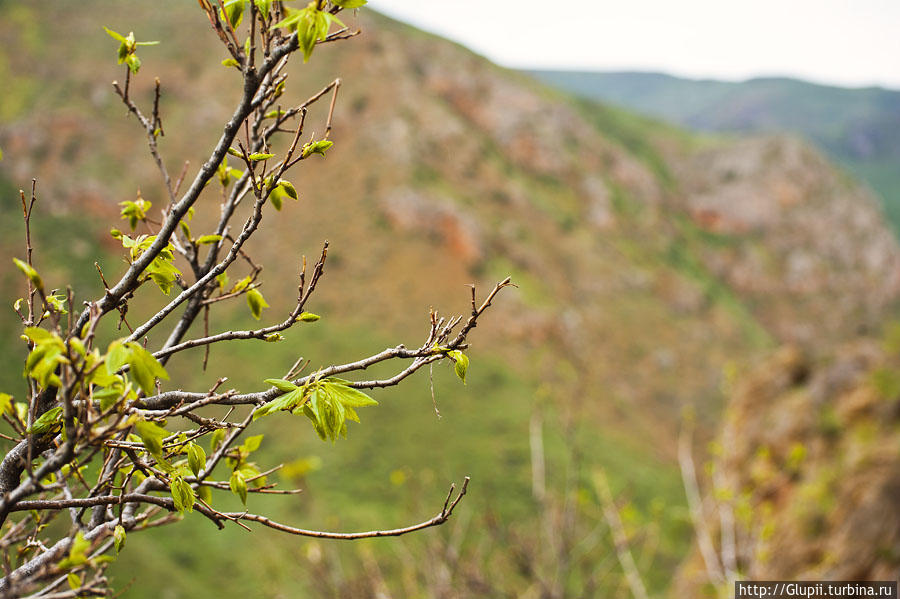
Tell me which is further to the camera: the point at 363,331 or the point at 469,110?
the point at 469,110

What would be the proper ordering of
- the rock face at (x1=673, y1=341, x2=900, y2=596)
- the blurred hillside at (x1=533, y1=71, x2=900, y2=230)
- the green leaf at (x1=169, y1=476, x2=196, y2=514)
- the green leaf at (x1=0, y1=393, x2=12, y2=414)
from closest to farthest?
1. the green leaf at (x1=0, y1=393, x2=12, y2=414)
2. the green leaf at (x1=169, y1=476, x2=196, y2=514)
3. the rock face at (x1=673, y1=341, x2=900, y2=596)
4. the blurred hillside at (x1=533, y1=71, x2=900, y2=230)

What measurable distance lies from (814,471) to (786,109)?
10889 cm

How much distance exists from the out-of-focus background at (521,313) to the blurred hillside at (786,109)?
3682 centimetres

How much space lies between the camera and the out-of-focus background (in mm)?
9445

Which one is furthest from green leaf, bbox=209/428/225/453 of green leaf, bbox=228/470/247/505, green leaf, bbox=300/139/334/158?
green leaf, bbox=300/139/334/158

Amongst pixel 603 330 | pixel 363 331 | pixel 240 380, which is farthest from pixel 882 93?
pixel 240 380

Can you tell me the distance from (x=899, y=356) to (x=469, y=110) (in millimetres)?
34103

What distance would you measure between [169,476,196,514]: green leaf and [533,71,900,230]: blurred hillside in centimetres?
8574

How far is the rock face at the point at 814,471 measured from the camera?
7.36 m

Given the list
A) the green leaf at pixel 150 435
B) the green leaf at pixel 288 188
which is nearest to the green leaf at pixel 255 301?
the green leaf at pixel 288 188

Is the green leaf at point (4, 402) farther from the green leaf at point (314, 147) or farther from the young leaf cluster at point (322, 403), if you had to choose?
the green leaf at point (314, 147)

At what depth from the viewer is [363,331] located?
86.3 ft

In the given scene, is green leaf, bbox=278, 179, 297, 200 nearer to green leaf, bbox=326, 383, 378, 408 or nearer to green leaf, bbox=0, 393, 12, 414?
green leaf, bbox=326, 383, 378, 408

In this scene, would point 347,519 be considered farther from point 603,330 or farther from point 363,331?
point 603,330
